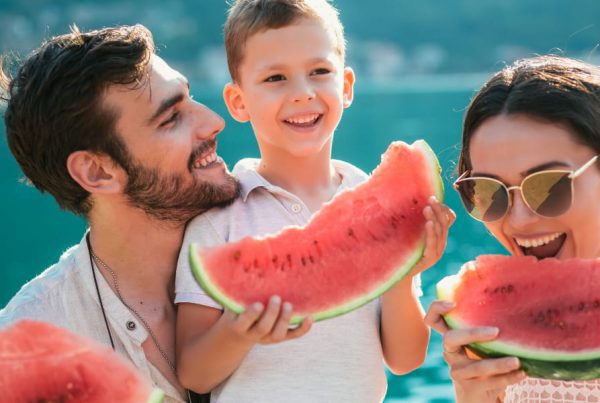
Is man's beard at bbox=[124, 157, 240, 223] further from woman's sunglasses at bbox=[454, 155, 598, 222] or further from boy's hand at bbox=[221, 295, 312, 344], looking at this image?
woman's sunglasses at bbox=[454, 155, 598, 222]

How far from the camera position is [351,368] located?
8.43 feet

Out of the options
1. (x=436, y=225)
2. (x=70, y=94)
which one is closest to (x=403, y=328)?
(x=436, y=225)

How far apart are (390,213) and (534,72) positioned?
0.59m

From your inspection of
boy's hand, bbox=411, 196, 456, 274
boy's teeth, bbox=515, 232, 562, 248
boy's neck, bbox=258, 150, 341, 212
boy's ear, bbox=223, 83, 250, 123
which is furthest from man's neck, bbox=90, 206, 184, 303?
boy's teeth, bbox=515, 232, 562, 248

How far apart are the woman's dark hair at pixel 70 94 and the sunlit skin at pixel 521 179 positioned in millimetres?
1083

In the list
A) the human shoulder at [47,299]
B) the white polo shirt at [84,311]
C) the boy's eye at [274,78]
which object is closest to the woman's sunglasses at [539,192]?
the boy's eye at [274,78]

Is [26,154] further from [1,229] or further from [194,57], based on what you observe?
[194,57]

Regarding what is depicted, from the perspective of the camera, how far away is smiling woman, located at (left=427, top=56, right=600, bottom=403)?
224 cm

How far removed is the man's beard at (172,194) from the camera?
2621 millimetres

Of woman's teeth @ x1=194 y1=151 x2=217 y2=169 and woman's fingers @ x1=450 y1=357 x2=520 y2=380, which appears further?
woman's teeth @ x1=194 y1=151 x2=217 y2=169

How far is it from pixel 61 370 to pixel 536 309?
48.5 inches

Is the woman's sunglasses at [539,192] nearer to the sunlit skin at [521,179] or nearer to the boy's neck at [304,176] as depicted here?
the sunlit skin at [521,179]

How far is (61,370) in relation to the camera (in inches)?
80.3

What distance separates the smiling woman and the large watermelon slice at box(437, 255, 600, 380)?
7 centimetres
